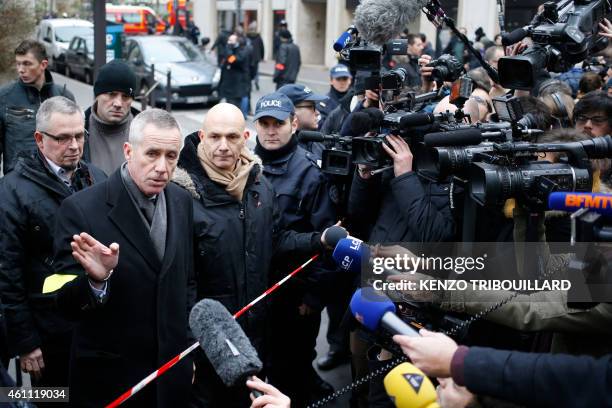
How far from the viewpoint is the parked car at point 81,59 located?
21750mm

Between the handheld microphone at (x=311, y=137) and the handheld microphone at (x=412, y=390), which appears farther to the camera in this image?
the handheld microphone at (x=311, y=137)

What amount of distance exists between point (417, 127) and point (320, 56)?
3118 centimetres

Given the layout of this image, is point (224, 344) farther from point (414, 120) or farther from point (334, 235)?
point (414, 120)

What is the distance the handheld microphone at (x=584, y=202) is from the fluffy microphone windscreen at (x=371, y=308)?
1.96 ft

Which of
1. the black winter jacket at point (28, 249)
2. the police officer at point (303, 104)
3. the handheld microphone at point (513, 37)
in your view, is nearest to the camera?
the black winter jacket at point (28, 249)

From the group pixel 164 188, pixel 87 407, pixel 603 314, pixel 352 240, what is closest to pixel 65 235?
pixel 164 188

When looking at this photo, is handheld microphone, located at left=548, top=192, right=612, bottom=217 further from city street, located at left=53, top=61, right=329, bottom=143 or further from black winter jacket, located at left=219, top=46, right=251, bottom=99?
black winter jacket, located at left=219, top=46, right=251, bottom=99

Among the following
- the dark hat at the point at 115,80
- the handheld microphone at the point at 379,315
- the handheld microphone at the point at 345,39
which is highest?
the handheld microphone at the point at 345,39

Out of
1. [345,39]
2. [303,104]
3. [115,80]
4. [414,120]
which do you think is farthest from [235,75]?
[414,120]

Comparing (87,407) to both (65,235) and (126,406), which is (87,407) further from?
(65,235)

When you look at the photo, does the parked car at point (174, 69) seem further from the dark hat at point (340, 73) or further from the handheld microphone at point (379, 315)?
the handheld microphone at point (379, 315)

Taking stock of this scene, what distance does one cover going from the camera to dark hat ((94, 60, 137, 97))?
5.27 meters

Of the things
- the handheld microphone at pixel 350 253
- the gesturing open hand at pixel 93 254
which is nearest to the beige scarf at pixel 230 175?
the handheld microphone at pixel 350 253

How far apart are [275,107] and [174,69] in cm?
1387
